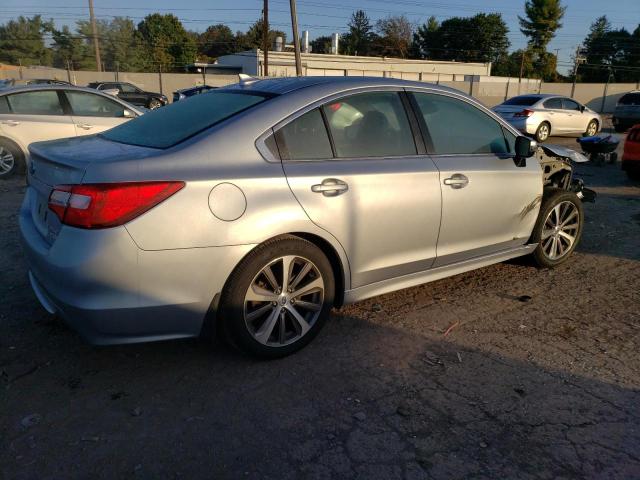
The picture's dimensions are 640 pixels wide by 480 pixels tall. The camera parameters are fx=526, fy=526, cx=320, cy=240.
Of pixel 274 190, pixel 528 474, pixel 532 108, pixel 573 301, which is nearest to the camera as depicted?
pixel 528 474

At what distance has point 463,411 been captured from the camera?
2717 mm

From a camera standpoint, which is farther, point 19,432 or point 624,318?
point 624,318

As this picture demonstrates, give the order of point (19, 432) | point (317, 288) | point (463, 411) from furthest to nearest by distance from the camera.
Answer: point (317, 288)
point (463, 411)
point (19, 432)

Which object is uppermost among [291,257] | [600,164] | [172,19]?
[172,19]

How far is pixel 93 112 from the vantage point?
8820 mm

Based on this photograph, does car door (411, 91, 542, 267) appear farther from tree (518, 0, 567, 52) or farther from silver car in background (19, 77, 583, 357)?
tree (518, 0, 567, 52)

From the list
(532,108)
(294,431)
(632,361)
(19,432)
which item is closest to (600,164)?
(532,108)

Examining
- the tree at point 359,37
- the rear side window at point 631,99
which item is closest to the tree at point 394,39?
the tree at point 359,37

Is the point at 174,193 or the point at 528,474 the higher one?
the point at 174,193

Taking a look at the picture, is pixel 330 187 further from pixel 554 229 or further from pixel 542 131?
pixel 542 131

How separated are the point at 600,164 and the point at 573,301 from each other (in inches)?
351

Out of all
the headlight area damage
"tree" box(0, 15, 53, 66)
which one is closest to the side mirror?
the headlight area damage

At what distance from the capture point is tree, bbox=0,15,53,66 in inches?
2707

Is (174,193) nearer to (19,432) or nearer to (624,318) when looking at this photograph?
(19,432)
